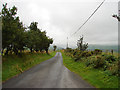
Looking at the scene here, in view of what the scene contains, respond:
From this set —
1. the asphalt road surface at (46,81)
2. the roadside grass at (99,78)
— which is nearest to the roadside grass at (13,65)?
the asphalt road surface at (46,81)

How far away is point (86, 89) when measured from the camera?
514cm

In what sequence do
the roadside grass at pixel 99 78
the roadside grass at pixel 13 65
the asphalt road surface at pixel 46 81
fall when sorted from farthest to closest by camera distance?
the roadside grass at pixel 13 65 < the asphalt road surface at pixel 46 81 < the roadside grass at pixel 99 78

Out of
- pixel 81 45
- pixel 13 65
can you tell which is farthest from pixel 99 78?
pixel 81 45

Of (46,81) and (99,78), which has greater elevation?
(99,78)

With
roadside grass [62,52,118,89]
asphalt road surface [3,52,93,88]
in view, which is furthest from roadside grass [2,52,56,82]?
roadside grass [62,52,118,89]

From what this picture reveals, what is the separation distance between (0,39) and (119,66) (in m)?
12.5

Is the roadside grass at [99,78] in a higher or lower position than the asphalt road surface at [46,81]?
higher

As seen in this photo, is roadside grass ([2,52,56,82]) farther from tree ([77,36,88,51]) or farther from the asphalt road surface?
tree ([77,36,88,51])

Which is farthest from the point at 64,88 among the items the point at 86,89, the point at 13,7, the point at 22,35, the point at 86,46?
the point at 86,46

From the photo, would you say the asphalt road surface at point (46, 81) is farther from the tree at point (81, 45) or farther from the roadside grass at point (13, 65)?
the tree at point (81, 45)

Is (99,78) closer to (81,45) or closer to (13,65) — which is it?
(13,65)

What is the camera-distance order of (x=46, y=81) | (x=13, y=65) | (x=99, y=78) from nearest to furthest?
1. (x=46, y=81)
2. (x=99, y=78)
3. (x=13, y=65)

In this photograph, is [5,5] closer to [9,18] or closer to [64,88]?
[9,18]

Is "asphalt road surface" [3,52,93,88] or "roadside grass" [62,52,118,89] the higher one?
"roadside grass" [62,52,118,89]
